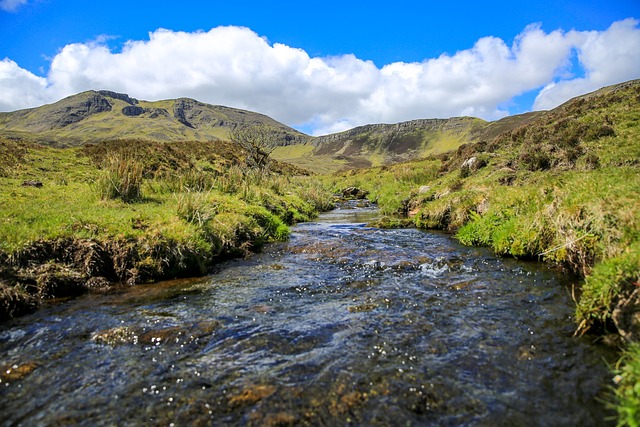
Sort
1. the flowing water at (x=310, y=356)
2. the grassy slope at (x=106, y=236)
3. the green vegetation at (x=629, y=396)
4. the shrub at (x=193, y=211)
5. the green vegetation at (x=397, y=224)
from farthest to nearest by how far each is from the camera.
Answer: the shrub at (x=193, y=211)
the grassy slope at (x=106, y=236)
the green vegetation at (x=397, y=224)
the flowing water at (x=310, y=356)
the green vegetation at (x=629, y=396)

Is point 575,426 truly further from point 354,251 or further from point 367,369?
point 354,251

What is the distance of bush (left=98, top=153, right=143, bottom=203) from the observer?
42.3ft

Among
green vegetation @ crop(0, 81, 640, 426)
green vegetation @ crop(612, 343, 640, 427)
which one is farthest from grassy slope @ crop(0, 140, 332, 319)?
green vegetation @ crop(612, 343, 640, 427)

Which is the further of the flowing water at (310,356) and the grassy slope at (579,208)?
the grassy slope at (579,208)

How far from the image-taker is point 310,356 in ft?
16.0

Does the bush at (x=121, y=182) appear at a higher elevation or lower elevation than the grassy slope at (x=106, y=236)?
higher

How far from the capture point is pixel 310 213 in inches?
920

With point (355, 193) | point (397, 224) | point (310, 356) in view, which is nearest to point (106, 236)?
point (310, 356)

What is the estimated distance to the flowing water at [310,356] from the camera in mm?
3768

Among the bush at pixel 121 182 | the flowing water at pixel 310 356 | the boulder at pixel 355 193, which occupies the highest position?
the bush at pixel 121 182

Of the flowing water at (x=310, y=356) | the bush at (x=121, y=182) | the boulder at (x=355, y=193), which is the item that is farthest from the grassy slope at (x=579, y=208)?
the boulder at (x=355, y=193)

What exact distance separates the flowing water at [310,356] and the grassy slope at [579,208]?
0.60m

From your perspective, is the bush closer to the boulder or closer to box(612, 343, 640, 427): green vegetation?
box(612, 343, 640, 427): green vegetation

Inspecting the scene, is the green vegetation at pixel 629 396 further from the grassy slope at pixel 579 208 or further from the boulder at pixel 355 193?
A: the boulder at pixel 355 193
